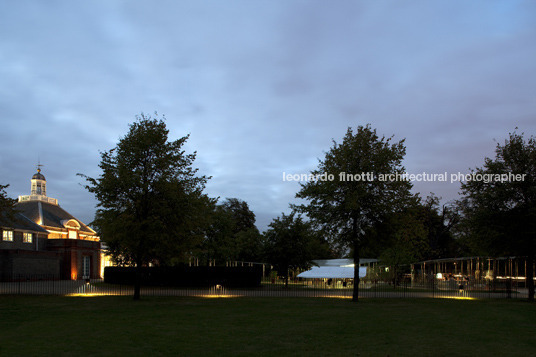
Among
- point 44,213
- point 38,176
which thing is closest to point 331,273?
point 44,213

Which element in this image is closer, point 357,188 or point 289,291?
point 357,188

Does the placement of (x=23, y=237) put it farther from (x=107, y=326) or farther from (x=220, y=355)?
(x=220, y=355)

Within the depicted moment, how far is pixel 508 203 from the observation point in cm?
2867

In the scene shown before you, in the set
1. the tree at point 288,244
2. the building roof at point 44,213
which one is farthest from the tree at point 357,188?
the building roof at point 44,213

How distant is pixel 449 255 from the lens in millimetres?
82188

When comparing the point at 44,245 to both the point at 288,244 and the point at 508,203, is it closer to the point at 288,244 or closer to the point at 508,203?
the point at 288,244

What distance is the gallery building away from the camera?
50.2 meters

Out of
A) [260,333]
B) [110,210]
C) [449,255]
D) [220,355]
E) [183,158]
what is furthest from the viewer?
[449,255]

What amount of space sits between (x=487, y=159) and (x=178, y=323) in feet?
76.4

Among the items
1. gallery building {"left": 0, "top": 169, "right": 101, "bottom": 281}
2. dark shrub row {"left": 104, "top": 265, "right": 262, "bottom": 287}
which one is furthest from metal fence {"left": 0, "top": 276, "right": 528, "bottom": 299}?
gallery building {"left": 0, "top": 169, "right": 101, "bottom": 281}

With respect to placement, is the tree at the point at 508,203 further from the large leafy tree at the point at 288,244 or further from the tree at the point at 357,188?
the large leafy tree at the point at 288,244

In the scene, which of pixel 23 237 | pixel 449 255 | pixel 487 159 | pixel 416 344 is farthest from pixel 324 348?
pixel 449 255

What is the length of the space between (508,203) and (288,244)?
18.8m

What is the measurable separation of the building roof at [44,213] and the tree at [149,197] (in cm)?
4293
